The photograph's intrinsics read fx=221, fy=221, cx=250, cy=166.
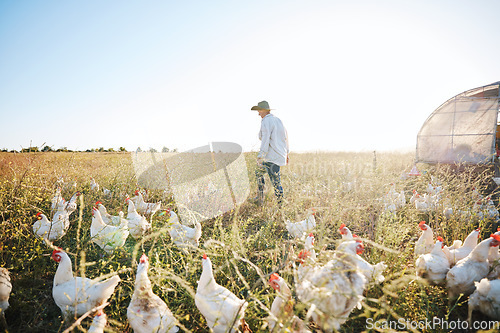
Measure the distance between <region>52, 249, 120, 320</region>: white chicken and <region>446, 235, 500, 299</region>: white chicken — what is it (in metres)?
2.95

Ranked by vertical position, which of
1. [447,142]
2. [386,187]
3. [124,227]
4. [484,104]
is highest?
[484,104]

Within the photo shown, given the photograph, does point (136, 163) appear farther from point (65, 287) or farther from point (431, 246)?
point (431, 246)

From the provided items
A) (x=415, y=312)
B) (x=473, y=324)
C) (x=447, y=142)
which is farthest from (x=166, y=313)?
(x=447, y=142)

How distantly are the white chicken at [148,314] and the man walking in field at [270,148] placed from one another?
3034mm

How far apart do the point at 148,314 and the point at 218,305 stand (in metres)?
0.52

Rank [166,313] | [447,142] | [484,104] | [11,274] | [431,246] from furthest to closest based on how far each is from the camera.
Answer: [447,142] < [484,104] < [431,246] < [11,274] < [166,313]

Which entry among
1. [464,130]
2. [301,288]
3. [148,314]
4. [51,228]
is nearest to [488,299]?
[301,288]

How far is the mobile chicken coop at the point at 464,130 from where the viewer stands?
6758mm

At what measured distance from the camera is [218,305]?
64.0 inches

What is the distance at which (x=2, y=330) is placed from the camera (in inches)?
69.7

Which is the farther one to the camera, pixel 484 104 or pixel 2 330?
pixel 484 104

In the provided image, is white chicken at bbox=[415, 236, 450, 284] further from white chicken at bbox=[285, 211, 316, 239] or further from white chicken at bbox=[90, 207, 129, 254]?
white chicken at bbox=[90, 207, 129, 254]

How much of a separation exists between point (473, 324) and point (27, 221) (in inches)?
209

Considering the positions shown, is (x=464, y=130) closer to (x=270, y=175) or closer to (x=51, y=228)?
(x=270, y=175)
